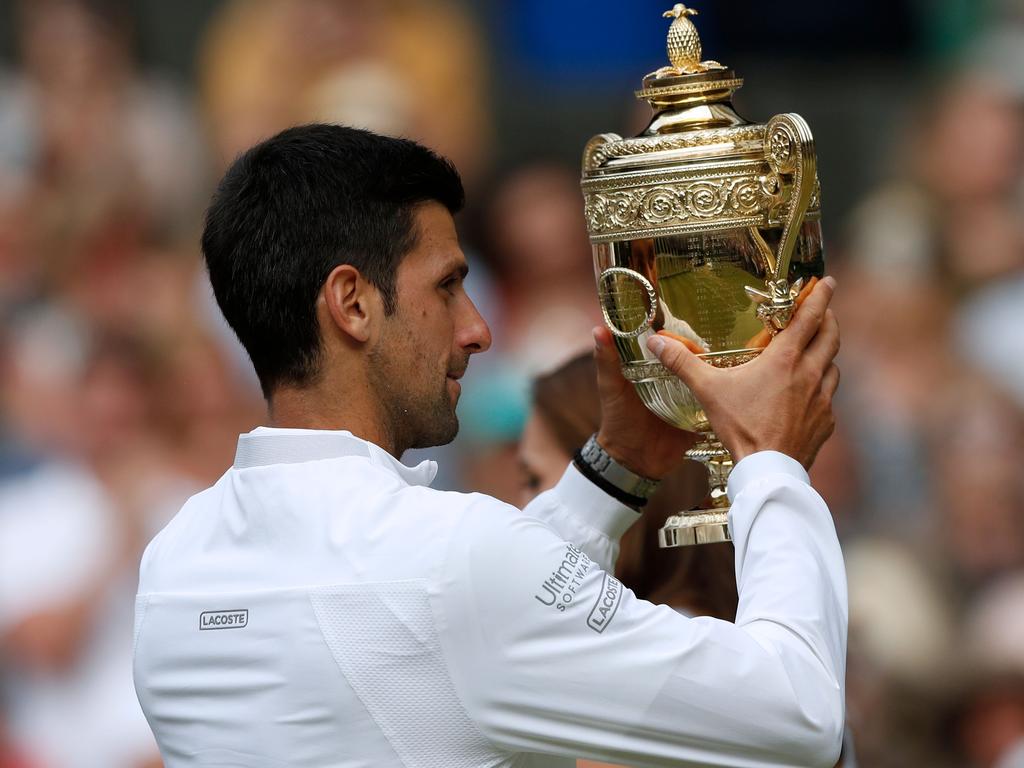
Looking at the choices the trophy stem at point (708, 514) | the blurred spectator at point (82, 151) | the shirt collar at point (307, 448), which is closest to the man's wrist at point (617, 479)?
the trophy stem at point (708, 514)

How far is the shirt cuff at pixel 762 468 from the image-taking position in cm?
211

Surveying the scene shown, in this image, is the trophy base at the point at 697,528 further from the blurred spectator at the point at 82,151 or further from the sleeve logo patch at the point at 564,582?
the blurred spectator at the point at 82,151

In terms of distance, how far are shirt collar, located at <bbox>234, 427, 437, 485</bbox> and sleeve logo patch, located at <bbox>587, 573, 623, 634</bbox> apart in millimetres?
323

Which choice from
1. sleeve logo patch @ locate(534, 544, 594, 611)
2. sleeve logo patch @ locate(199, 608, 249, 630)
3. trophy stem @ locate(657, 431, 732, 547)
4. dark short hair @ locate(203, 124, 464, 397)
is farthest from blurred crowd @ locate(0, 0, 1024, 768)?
sleeve logo patch @ locate(534, 544, 594, 611)

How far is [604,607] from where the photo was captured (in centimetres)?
198

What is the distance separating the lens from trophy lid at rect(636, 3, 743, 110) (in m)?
2.38

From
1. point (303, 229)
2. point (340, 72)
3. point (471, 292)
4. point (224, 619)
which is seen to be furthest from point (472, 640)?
point (340, 72)

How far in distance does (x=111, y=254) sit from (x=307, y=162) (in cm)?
470

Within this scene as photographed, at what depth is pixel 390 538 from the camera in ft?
6.61

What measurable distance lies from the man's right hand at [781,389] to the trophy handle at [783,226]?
55 mm

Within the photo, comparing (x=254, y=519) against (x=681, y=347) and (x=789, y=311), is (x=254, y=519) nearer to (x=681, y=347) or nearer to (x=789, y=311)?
(x=681, y=347)

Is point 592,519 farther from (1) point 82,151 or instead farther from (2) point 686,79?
(1) point 82,151

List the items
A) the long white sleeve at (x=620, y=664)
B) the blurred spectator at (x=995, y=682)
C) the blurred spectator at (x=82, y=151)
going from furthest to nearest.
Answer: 1. the blurred spectator at (x=82, y=151)
2. the blurred spectator at (x=995, y=682)
3. the long white sleeve at (x=620, y=664)

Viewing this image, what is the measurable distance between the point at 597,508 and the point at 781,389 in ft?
1.82
